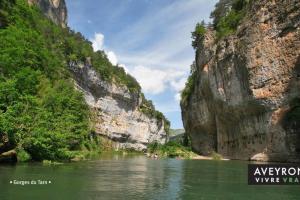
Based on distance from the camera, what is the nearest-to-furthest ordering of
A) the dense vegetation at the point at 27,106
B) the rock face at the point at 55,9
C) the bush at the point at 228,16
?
the dense vegetation at the point at 27,106 → the bush at the point at 228,16 → the rock face at the point at 55,9

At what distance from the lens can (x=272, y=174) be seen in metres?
17.1

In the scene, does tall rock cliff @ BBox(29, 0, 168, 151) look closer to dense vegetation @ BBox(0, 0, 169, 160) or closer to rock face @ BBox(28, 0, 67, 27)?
rock face @ BBox(28, 0, 67, 27)

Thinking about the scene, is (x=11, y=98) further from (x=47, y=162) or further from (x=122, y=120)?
(x=122, y=120)

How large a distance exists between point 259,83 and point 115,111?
246 feet

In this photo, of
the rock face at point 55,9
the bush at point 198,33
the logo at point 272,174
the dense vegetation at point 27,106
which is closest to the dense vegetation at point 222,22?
the bush at point 198,33

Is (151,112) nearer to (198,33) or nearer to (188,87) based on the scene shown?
(188,87)

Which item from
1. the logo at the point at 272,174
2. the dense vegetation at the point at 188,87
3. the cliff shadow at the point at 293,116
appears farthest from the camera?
the dense vegetation at the point at 188,87

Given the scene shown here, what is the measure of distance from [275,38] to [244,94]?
8.00 meters

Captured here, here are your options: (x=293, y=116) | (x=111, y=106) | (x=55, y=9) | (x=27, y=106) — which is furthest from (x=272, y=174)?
(x=55, y=9)

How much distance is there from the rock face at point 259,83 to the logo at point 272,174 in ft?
60.8

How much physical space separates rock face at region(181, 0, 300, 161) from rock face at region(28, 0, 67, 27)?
66.0 metres

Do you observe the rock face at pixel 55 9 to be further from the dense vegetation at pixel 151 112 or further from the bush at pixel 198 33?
the bush at pixel 198 33

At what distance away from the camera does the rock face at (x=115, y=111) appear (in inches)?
4009

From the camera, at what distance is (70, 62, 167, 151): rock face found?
Answer: 334 ft
